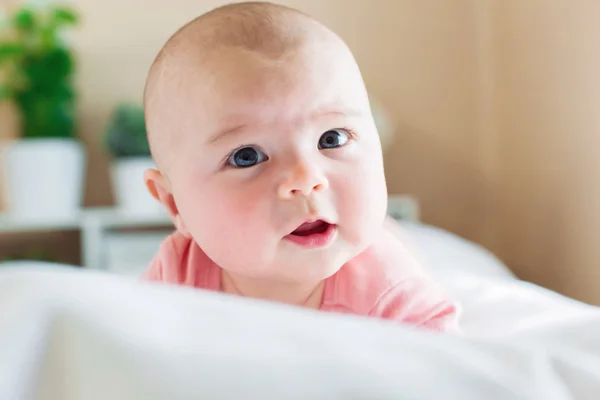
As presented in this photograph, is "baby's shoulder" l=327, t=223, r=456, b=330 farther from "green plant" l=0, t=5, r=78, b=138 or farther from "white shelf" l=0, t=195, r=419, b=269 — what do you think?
"green plant" l=0, t=5, r=78, b=138

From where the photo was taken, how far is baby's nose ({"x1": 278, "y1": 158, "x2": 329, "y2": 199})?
2.13 feet

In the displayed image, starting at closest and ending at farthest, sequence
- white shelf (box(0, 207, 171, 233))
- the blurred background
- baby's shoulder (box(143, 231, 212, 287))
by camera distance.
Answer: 1. baby's shoulder (box(143, 231, 212, 287))
2. the blurred background
3. white shelf (box(0, 207, 171, 233))

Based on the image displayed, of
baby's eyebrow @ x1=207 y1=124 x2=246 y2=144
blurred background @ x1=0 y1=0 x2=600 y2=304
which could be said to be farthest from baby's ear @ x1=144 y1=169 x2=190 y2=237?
blurred background @ x1=0 y1=0 x2=600 y2=304

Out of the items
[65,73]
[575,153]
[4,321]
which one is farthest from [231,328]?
[65,73]

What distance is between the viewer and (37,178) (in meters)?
2.01

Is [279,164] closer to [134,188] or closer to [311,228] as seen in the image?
[311,228]

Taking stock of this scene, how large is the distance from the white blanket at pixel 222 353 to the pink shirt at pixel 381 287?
34 cm

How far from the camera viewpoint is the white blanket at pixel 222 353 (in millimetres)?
324

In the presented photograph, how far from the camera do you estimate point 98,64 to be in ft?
7.88

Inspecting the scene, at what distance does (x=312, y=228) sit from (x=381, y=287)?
116 millimetres

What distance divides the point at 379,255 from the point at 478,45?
196 cm

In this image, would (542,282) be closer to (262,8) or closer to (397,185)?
(397,185)

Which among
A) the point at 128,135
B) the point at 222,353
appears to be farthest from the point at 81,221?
the point at 222,353

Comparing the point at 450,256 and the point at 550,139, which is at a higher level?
the point at 550,139
